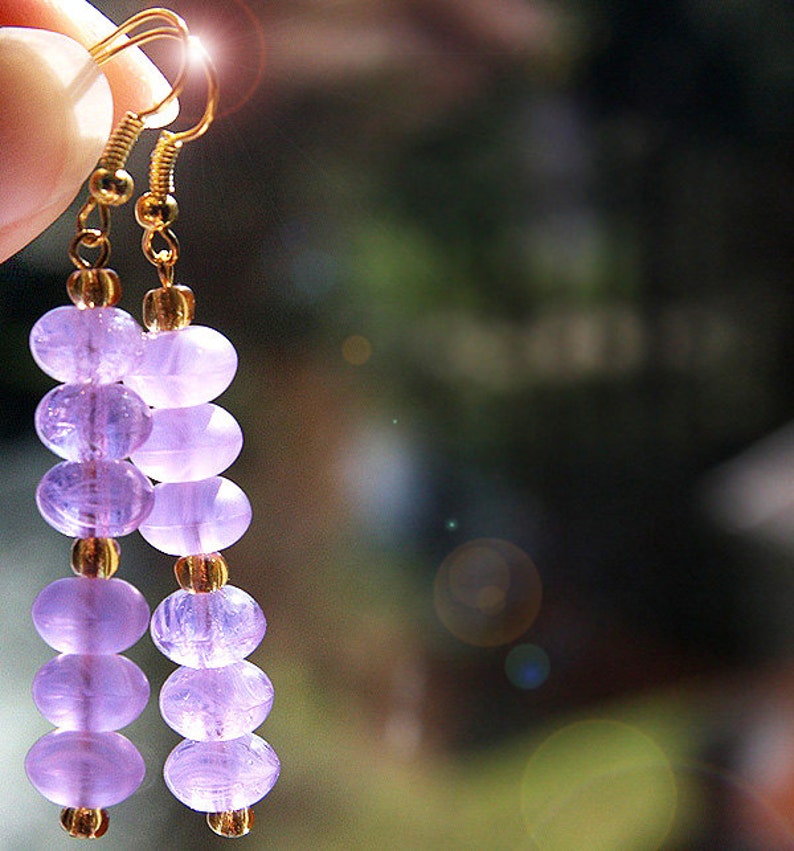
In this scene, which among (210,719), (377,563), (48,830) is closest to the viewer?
(210,719)

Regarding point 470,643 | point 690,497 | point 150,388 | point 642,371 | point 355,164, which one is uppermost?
point 355,164

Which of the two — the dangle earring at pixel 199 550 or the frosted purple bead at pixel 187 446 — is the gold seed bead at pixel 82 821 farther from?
the frosted purple bead at pixel 187 446

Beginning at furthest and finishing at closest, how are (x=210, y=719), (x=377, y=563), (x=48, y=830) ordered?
1. (x=377, y=563)
2. (x=48, y=830)
3. (x=210, y=719)

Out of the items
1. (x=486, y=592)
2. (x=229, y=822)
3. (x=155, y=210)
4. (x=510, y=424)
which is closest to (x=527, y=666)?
(x=486, y=592)

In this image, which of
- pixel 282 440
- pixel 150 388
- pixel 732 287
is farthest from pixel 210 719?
pixel 732 287

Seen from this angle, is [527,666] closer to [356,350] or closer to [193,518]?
[356,350]

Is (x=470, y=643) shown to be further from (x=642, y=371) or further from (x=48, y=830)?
(x=48, y=830)
